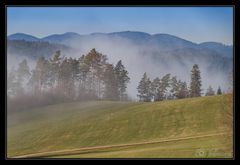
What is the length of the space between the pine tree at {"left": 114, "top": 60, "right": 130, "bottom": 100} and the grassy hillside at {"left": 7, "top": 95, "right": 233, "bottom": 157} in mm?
302

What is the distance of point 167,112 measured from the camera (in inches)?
723

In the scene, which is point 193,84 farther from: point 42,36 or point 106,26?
point 42,36

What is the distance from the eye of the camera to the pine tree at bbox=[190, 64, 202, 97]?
17.7m

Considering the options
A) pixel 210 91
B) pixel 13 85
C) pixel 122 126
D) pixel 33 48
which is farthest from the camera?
pixel 122 126

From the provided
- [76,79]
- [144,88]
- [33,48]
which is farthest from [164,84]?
[33,48]

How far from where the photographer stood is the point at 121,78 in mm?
17703

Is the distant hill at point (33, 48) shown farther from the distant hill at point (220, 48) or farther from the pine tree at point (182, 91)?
the distant hill at point (220, 48)

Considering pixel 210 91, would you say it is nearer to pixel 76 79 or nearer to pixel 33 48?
pixel 76 79

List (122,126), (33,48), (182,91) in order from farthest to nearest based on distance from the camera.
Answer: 1. (122,126)
2. (182,91)
3. (33,48)

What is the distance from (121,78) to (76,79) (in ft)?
4.08

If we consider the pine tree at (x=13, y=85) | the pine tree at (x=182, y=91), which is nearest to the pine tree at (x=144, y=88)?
the pine tree at (x=182, y=91)
